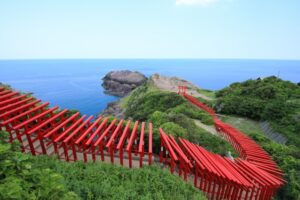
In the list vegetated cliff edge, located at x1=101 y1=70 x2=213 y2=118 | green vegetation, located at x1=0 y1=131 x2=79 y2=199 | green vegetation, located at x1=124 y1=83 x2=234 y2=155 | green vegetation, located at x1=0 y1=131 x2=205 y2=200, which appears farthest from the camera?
vegetated cliff edge, located at x1=101 y1=70 x2=213 y2=118

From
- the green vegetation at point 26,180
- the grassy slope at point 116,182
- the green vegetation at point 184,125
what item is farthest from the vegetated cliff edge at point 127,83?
the green vegetation at point 26,180

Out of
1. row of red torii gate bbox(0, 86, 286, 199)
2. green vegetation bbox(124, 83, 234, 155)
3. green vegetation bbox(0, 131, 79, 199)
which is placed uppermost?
green vegetation bbox(0, 131, 79, 199)

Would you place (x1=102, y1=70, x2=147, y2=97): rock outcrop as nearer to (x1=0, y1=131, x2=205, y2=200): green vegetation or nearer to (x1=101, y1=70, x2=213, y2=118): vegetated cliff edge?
(x1=101, y1=70, x2=213, y2=118): vegetated cliff edge

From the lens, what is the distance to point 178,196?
22.7 feet

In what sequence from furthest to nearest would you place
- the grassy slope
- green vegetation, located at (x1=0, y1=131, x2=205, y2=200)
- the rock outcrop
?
the rock outcrop < the grassy slope < green vegetation, located at (x1=0, y1=131, x2=205, y2=200)

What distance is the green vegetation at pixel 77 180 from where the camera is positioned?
168 inches

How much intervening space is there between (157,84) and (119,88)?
135 ft

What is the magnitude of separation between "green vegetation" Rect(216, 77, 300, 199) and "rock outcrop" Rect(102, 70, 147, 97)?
46.6 m

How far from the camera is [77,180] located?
6.39m

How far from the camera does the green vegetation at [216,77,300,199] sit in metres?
14.6

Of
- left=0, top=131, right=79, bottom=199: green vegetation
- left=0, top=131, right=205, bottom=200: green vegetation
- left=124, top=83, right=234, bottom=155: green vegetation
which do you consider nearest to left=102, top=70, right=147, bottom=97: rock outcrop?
left=124, top=83, right=234, bottom=155: green vegetation

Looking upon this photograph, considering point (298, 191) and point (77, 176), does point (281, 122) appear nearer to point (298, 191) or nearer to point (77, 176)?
point (298, 191)

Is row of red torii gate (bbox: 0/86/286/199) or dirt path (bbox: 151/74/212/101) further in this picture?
dirt path (bbox: 151/74/212/101)

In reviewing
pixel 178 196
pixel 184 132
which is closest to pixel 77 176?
pixel 178 196
